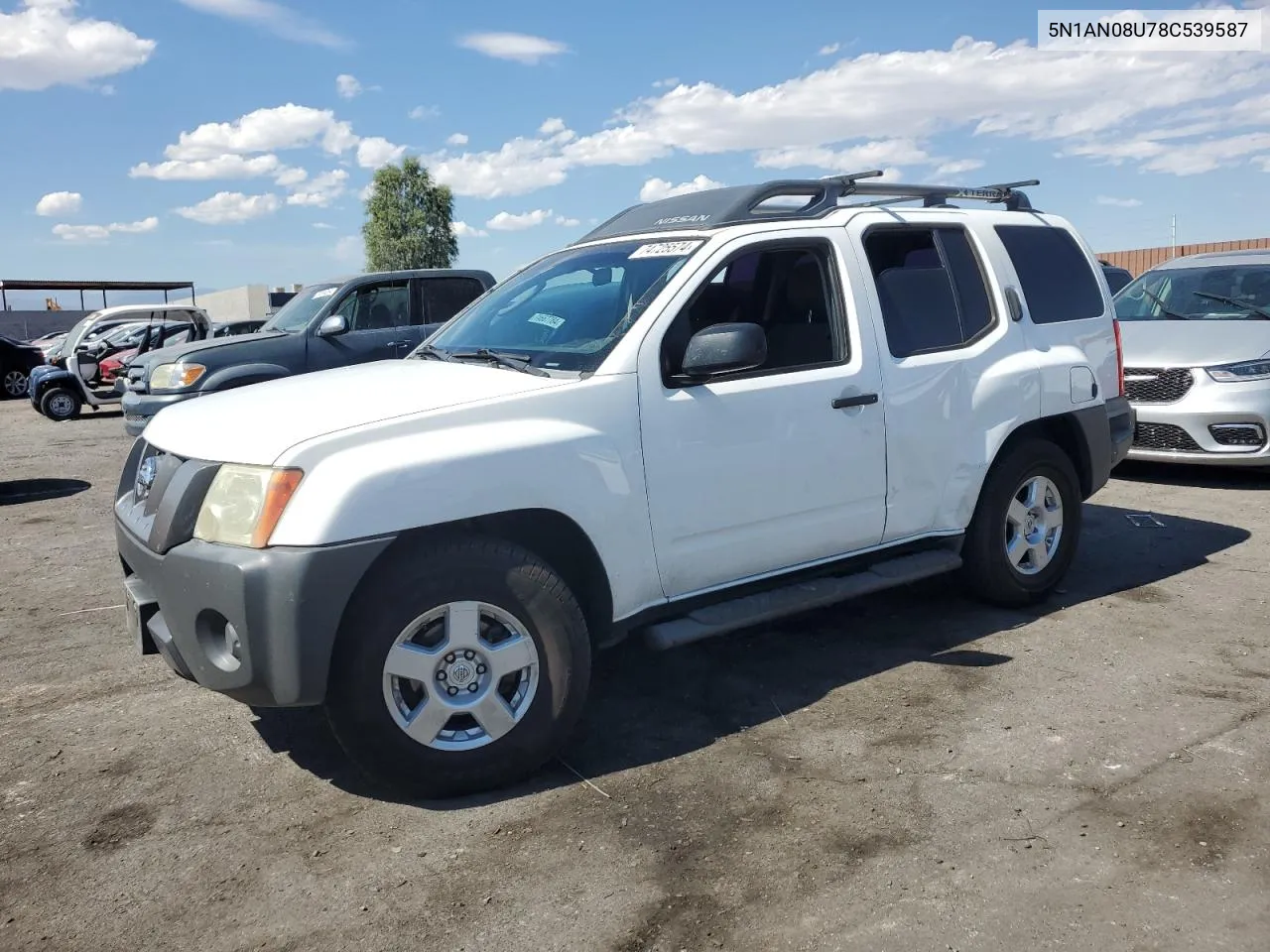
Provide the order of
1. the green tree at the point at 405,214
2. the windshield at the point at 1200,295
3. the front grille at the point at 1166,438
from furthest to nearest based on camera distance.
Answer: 1. the green tree at the point at 405,214
2. the windshield at the point at 1200,295
3. the front grille at the point at 1166,438

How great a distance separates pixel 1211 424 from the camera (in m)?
7.63

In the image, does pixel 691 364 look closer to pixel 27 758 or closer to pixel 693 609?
pixel 693 609

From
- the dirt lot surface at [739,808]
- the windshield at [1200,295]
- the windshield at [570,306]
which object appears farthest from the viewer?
the windshield at [1200,295]

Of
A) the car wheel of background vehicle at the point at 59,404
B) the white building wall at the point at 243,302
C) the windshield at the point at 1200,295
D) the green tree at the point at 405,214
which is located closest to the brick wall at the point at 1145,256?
the windshield at the point at 1200,295

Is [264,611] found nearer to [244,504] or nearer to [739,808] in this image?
[244,504]

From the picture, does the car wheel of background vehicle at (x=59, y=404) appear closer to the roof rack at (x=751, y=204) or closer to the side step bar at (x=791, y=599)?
the roof rack at (x=751, y=204)

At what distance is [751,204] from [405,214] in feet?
170

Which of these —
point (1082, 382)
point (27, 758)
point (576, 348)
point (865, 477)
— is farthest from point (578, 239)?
point (27, 758)

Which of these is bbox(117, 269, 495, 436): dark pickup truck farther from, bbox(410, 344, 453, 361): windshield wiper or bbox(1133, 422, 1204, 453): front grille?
bbox(1133, 422, 1204, 453): front grille

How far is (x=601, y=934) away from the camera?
2.64 metres

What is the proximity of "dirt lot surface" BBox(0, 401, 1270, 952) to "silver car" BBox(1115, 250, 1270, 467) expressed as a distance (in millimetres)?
3038

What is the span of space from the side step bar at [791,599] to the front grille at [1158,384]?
415cm

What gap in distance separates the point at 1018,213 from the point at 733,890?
3870 millimetres

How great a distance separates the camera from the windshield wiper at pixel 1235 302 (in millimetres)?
8305
